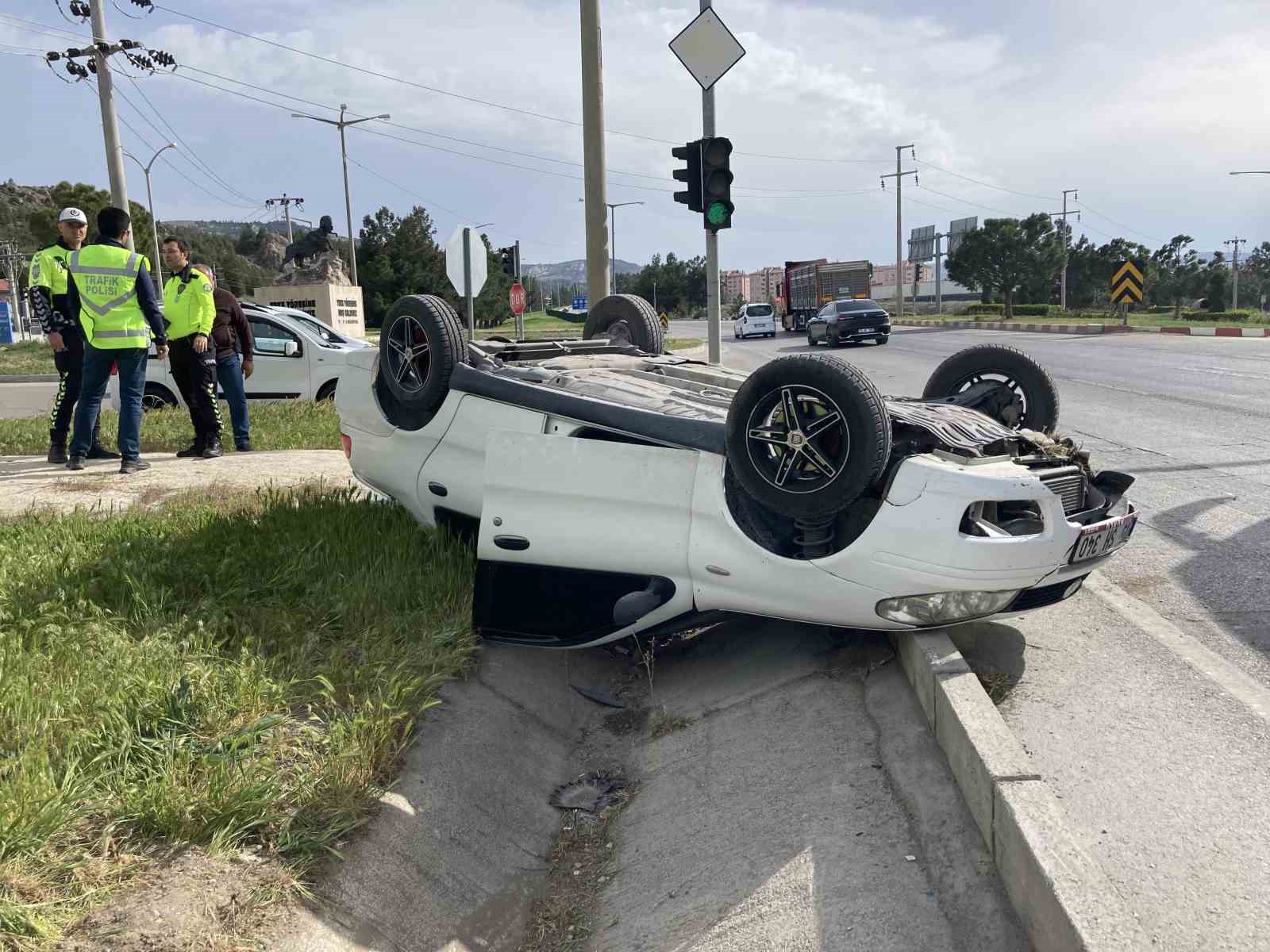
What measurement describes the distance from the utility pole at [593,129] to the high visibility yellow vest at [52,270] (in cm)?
491

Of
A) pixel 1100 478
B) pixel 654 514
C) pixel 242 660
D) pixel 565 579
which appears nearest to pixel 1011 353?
pixel 1100 478

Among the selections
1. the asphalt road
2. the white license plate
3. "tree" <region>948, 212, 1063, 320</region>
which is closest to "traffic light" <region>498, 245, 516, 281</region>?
the asphalt road

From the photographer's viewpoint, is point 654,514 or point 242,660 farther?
point 654,514

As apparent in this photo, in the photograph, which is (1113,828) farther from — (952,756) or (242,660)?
(242,660)

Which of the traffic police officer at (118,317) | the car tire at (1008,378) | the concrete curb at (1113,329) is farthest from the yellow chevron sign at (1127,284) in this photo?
the traffic police officer at (118,317)

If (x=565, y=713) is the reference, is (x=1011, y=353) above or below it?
above

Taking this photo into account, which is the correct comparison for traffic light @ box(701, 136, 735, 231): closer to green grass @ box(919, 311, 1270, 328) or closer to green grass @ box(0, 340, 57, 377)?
green grass @ box(0, 340, 57, 377)

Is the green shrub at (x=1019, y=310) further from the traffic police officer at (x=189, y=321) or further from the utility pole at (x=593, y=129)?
the traffic police officer at (x=189, y=321)

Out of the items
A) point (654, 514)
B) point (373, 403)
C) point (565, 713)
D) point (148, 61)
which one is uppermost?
point (148, 61)

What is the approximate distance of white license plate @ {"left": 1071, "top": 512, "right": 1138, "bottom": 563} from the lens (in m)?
3.69

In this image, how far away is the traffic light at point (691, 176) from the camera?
412 inches

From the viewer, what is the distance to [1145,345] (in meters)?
24.6

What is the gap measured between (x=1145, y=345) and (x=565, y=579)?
79.5 ft

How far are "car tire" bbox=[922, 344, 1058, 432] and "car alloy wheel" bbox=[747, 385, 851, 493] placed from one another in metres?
1.35
